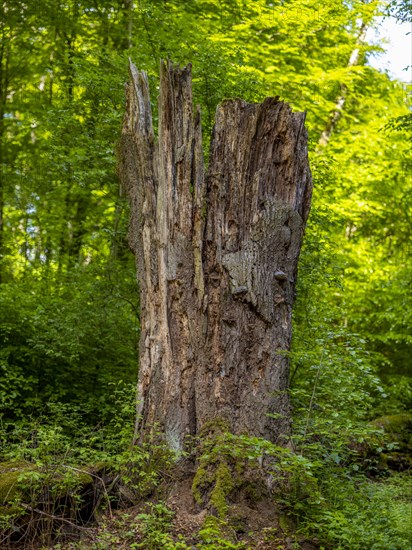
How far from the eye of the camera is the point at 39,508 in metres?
5.93

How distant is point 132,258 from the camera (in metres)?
12.7

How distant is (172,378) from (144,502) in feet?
4.11

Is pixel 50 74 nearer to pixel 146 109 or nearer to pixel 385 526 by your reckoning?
pixel 146 109

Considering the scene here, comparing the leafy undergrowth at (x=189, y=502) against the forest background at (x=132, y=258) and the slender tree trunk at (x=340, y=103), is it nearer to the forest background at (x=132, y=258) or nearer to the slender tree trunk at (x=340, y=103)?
the forest background at (x=132, y=258)

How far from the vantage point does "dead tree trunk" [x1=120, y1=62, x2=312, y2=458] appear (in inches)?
267

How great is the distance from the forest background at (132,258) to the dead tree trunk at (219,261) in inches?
18.3

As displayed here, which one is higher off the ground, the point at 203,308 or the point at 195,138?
the point at 195,138

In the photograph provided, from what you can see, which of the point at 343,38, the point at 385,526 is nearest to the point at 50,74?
the point at 343,38

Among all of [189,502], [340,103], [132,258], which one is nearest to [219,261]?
[189,502]

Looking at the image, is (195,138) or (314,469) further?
(195,138)

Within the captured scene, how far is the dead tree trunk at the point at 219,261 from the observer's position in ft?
22.2

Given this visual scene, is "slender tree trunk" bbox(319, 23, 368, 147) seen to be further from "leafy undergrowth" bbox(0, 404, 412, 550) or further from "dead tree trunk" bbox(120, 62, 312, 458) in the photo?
"leafy undergrowth" bbox(0, 404, 412, 550)

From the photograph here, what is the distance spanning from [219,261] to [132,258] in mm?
5906

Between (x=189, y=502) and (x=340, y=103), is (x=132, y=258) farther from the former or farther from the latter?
(x=189, y=502)
